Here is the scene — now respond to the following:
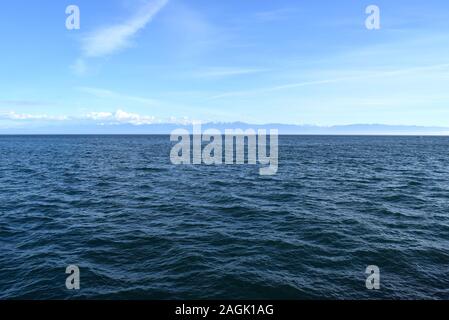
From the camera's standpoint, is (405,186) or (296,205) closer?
(296,205)

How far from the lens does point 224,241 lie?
22.7 meters

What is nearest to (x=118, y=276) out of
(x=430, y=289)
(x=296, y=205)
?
(x=430, y=289)

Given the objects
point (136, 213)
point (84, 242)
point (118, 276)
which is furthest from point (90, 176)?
point (118, 276)

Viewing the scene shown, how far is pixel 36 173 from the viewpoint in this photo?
5491cm

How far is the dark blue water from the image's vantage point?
1666 cm

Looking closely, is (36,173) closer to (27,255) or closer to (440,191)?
(27,255)

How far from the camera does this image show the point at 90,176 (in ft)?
170

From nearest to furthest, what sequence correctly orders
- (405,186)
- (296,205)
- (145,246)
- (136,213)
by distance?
(145,246) → (136,213) → (296,205) → (405,186)

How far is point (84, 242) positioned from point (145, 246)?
4.31 m

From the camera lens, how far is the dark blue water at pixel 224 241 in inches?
656
